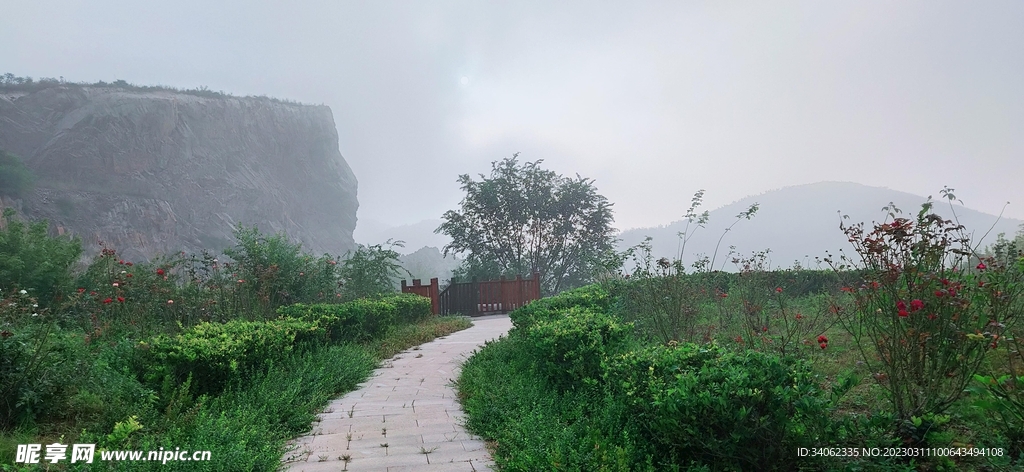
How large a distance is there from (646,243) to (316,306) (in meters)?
4.79

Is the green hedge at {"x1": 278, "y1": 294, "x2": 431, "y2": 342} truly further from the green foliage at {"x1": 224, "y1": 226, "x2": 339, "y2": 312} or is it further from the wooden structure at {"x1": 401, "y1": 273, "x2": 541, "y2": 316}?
the wooden structure at {"x1": 401, "y1": 273, "x2": 541, "y2": 316}

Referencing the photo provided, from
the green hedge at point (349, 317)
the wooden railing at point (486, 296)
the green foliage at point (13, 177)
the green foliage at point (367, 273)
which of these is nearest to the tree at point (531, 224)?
the wooden railing at point (486, 296)

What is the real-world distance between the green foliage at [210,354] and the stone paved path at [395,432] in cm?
86

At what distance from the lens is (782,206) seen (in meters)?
66.1

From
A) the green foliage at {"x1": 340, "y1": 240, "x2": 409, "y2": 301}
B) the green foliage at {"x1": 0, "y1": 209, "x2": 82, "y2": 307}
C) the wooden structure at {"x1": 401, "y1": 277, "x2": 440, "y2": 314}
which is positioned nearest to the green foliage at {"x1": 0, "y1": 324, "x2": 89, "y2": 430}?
the green foliage at {"x1": 0, "y1": 209, "x2": 82, "y2": 307}

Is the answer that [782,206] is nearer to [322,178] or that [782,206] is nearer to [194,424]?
[322,178]

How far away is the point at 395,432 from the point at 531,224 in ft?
66.8

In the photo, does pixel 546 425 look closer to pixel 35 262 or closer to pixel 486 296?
pixel 35 262

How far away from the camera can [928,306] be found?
2869 mm

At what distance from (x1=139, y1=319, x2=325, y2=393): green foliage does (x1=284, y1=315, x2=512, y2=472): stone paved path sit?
86 centimetres

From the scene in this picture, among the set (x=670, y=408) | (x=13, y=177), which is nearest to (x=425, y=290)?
(x=670, y=408)

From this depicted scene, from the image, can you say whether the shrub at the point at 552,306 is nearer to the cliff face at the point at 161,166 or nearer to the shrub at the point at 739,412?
the shrub at the point at 739,412

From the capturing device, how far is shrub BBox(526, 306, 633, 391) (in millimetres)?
4352

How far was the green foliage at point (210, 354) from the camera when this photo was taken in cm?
426
